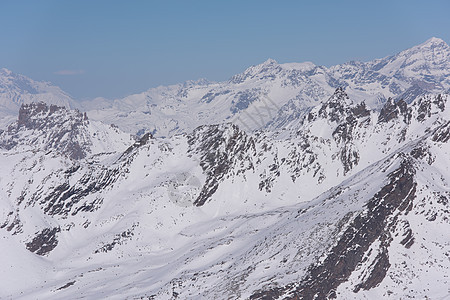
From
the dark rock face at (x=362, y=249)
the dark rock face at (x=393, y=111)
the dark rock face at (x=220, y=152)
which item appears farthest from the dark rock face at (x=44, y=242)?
the dark rock face at (x=393, y=111)

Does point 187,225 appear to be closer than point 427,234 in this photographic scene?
No

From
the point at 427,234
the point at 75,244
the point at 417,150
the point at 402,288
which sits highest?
the point at 75,244

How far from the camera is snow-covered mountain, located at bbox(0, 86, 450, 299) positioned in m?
60.5

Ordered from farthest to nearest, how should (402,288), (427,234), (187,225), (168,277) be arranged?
(187,225), (168,277), (427,234), (402,288)

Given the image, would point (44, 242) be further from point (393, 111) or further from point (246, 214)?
point (393, 111)

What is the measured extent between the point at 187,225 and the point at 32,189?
45462mm

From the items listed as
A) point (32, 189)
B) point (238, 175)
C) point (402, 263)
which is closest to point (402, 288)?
point (402, 263)

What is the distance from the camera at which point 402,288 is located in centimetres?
5766

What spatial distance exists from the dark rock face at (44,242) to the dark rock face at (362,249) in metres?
68.6

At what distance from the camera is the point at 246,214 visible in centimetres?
11694

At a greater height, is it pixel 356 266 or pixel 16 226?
pixel 16 226

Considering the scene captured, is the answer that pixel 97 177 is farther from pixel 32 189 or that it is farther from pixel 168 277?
pixel 168 277

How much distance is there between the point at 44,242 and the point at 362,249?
81.1 metres

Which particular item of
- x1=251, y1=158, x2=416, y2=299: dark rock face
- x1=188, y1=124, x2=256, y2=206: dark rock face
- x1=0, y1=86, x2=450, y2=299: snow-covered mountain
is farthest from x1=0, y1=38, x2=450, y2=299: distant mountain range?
x1=188, y1=124, x2=256, y2=206: dark rock face
